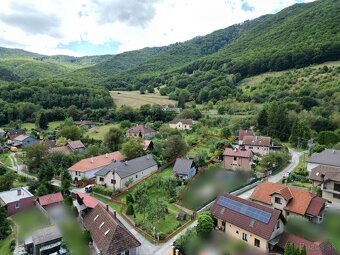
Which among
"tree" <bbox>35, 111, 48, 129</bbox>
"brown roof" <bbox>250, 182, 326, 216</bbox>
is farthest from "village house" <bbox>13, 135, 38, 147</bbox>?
"brown roof" <bbox>250, 182, 326, 216</bbox>

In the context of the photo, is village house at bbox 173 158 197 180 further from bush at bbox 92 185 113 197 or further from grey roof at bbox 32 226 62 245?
grey roof at bbox 32 226 62 245

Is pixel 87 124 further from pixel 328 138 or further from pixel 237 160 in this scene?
pixel 328 138

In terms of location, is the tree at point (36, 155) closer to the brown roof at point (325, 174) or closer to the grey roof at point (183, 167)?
the grey roof at point (183, 167)

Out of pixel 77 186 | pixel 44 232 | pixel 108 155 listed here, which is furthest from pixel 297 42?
pixel 44 232

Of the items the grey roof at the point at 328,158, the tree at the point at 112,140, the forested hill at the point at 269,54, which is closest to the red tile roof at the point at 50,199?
the tree at the point at 112,140

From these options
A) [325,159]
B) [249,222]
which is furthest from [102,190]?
[325,159]

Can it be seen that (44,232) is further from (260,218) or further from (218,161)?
(218,161)
